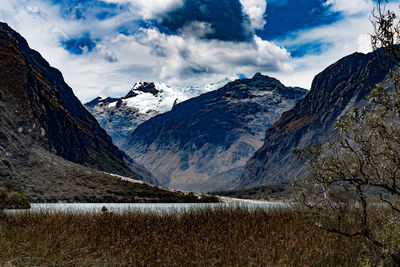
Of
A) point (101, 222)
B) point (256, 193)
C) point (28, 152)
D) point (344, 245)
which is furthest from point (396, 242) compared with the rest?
point (256, 193)

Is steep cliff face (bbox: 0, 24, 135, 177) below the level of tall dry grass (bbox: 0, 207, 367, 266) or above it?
above

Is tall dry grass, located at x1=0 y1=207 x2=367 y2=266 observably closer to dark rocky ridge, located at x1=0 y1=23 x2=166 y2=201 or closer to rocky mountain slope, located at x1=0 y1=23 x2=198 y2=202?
rocky mountain slope, located at x1=0 y1=23 x2=198 y2=202

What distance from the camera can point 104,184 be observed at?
121 metres

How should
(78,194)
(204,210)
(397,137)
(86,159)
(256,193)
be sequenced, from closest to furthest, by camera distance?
(397,137), (204,210), (78,194), (86,159), (256,193)

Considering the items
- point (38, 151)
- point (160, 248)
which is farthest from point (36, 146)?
point (160, 248)

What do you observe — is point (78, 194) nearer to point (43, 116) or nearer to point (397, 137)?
point (43, 116)

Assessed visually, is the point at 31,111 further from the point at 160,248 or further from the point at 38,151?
the point at 160,248

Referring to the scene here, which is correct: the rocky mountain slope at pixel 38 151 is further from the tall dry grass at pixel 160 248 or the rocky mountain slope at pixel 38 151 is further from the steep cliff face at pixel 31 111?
the tall dry grass at pixel 160 248

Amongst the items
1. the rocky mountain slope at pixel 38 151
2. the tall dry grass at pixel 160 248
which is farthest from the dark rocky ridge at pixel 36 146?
the tall dry grass at pixel 160 248

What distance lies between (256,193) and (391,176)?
190m

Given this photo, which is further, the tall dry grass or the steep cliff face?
the steep cliff face

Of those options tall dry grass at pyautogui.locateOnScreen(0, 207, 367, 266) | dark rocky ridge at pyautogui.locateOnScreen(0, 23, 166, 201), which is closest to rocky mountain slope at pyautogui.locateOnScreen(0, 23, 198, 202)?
dark rocky ridge at pyautogui.locateOnScreen(0, 23, 166, 201)

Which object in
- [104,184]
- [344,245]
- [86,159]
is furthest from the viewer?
[86,159]

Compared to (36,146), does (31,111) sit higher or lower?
higher
